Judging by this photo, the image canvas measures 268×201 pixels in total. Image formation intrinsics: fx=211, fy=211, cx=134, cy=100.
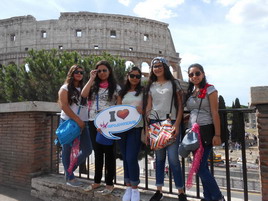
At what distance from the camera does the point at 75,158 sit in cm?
315

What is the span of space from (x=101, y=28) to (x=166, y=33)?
1622cm

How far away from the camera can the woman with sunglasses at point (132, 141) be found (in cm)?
274

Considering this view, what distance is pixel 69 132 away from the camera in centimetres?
297

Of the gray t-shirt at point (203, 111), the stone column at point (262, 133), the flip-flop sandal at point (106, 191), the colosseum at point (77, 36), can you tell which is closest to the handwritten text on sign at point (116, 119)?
the gray t-shirt at point (203, 111)

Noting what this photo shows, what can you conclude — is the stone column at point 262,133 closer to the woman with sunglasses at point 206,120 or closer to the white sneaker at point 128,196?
the woman with sunglasses at point 206,120

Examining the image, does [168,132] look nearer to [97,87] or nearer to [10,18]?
[97,87]

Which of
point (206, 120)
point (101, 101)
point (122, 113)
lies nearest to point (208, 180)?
point (206, 120)

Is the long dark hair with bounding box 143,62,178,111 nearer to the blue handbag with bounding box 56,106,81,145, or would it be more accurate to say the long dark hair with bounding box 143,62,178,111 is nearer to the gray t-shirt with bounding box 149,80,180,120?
the gray t-shirt with bounding box 149,80,180,120

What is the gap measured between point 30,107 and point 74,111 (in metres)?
1.13

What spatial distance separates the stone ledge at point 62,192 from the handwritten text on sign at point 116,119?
912mm

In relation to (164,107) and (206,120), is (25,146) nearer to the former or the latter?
(164,107)

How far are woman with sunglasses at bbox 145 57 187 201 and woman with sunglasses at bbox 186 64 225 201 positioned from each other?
0.64 ft

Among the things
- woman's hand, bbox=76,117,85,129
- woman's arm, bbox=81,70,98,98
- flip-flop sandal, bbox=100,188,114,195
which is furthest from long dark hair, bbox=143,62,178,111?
flip-flop sandal, bbox=100,188,114,195

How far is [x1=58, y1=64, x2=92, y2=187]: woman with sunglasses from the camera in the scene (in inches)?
121
